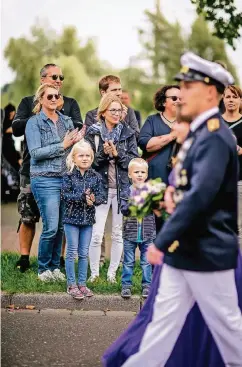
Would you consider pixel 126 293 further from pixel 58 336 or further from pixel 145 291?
pixel 58 336

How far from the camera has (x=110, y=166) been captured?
7875 mm

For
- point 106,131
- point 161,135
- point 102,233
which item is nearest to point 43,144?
point 106,131

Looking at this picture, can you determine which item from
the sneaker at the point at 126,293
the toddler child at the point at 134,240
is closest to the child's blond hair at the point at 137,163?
the toddler child at the point at 134,240

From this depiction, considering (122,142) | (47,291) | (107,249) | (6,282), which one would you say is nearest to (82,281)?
(47,291)

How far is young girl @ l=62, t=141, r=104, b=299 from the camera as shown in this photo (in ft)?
24.0

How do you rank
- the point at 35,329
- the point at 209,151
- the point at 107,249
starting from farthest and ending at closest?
1. the point at 107,249
2. the point at 35,329
3. the point at 209,151

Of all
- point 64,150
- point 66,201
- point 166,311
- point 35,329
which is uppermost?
point 64,150

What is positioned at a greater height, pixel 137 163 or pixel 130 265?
pixel 137 163

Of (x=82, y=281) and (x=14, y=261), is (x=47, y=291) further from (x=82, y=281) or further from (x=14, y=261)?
(x=14, y=261)

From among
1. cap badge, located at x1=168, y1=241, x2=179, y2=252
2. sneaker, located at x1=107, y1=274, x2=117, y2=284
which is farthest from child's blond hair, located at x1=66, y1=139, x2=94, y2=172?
cap badge, located at x1=168, y1=241, x2=179, y2=252

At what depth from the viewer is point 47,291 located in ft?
24.2

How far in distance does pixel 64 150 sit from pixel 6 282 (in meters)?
1.40

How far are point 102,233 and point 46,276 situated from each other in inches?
27.1

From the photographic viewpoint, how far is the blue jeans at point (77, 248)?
290 inches
